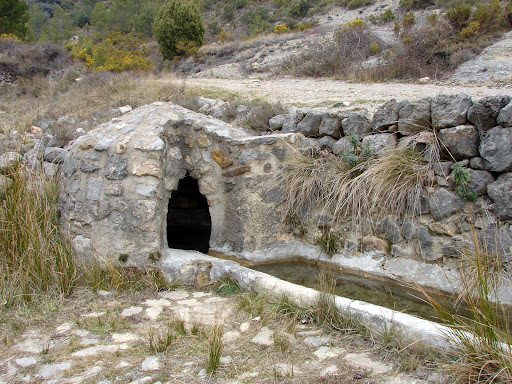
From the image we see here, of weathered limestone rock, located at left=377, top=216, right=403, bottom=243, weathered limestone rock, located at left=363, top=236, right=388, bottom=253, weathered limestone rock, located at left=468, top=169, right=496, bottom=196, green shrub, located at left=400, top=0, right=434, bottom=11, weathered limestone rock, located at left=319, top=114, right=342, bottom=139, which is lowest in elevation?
weathered limestone rock, located at left=363, top=236, right=388, bottom=253

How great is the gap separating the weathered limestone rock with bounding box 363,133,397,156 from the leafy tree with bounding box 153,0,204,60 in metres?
16.8

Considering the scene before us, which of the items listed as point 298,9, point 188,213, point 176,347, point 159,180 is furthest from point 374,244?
point 298,9

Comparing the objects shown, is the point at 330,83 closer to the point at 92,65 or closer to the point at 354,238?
the point at 354,238

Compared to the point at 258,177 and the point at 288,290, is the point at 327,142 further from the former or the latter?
the point at 288,290

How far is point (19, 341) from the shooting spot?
3.31 m

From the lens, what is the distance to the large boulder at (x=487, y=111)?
14.6ft

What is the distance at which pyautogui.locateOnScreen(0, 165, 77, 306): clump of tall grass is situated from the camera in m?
3.95

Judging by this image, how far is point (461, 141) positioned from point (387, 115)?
952 mm

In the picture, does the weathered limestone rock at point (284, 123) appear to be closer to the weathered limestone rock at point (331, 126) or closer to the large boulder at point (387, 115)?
the weathered limestone rock at point (331, 126)

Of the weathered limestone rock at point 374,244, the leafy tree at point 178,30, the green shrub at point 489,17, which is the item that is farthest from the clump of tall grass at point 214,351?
the leafy tree at point 178,30

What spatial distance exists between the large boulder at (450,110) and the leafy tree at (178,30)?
17.3 m

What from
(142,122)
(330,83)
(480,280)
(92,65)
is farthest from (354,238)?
(92,65)

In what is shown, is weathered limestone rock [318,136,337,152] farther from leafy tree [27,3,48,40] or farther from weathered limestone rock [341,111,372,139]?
leafy tree [27,3,48,40]

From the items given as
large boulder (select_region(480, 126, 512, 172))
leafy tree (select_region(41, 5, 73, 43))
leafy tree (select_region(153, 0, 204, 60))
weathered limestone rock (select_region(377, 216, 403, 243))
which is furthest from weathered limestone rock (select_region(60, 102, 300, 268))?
leafy tree (select_region(41, 5, 73, 43))
